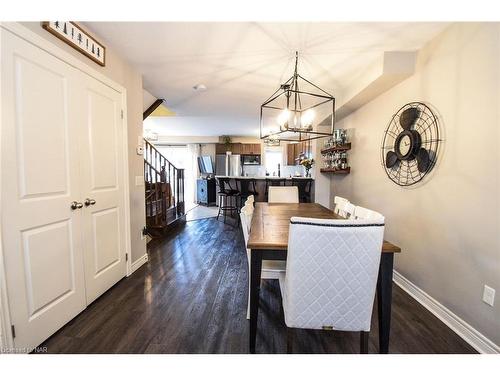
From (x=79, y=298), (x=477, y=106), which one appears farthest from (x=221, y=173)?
(x=477, y=106)

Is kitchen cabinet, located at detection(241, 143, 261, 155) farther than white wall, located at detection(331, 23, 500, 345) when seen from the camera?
Yes

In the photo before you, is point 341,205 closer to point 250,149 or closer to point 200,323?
point 200,323

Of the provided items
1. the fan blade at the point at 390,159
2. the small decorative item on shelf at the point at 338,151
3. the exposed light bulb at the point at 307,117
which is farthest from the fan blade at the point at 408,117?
the small decorative item on shelf at the point at 338,151

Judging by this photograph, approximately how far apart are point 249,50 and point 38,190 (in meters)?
2.09

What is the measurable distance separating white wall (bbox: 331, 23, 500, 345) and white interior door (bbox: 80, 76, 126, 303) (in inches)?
116

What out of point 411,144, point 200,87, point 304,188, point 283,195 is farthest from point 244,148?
point 411,144

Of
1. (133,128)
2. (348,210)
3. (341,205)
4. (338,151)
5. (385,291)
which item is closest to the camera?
(385,291)

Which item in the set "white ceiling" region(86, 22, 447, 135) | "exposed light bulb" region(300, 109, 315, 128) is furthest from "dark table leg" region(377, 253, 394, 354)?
"white ceiling" region(86, 22, 447, 135)

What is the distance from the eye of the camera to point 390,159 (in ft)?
8.25

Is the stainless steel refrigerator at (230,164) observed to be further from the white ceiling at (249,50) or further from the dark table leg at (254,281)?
the dark table leg at (254,281)

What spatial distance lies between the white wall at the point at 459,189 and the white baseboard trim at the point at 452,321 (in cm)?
4

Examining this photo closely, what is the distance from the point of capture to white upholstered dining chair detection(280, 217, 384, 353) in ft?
3.50

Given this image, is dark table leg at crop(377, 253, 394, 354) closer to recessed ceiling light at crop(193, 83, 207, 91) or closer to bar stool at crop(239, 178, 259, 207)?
recessed ceiling light at crop(193, 83, 207, 91)

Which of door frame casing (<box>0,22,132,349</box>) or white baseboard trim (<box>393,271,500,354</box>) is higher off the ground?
door frame casing (<box>0,22,132,349</box>)
